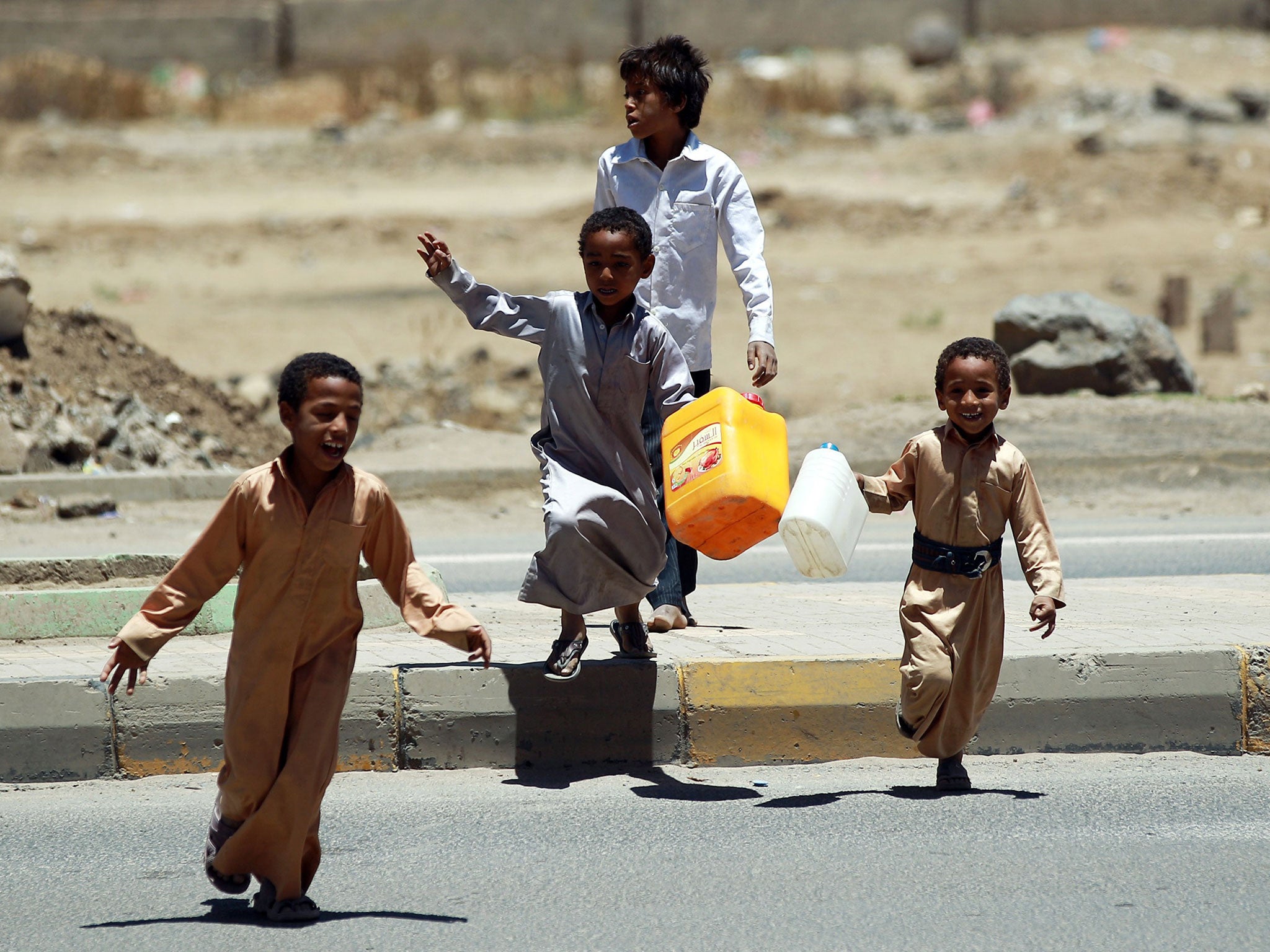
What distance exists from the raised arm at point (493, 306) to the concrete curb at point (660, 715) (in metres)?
0.99

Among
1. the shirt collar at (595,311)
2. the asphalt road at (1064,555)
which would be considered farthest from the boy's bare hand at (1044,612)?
the asphalt road at (1064,555)

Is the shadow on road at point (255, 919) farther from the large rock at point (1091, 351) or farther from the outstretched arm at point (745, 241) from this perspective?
the large rock at point (1091, 351)

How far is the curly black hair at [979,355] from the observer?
4105mm

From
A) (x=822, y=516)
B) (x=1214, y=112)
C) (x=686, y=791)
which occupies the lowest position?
(x=686, y=791)

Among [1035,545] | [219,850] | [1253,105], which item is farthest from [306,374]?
[1253,105]

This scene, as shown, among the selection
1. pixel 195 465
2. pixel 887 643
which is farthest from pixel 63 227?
pixel 887 643

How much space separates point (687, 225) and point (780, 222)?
18.4 m

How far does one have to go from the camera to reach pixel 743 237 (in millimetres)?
5352

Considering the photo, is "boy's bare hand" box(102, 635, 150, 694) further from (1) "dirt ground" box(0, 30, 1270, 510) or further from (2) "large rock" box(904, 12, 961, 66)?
(2) "large rock" box(904, 12, 961, 66)

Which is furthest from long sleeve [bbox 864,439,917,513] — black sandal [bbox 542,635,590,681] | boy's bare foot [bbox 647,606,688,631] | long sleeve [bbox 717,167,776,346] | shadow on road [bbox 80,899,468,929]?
shadow on road [bbox 80,899,468,929]

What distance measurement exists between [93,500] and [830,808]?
274 inches

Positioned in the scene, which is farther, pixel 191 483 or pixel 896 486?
pixel 191 483

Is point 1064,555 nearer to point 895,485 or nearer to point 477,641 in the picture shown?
point 895,485

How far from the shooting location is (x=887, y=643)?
5066 mm
